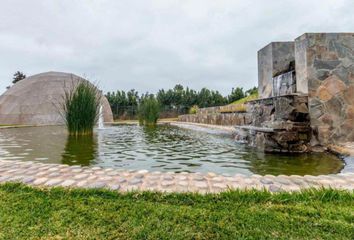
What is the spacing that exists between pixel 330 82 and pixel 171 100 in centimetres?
1877

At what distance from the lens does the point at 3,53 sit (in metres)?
13.6

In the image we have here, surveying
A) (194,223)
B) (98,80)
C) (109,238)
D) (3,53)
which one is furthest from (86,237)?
(3,53)

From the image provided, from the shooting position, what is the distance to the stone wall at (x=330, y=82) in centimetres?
382

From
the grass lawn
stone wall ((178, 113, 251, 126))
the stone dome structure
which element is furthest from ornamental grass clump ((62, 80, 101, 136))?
the stone dome structure

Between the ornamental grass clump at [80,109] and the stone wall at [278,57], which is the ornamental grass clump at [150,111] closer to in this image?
the ornamental grass clump at [80,109]

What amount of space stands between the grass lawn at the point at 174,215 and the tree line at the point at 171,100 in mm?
19733

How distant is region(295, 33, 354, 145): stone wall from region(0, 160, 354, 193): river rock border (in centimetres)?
205

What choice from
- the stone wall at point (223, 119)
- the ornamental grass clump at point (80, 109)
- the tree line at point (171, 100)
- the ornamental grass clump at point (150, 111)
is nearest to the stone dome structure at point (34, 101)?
the tree line at point (171, 100)

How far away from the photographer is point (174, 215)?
1351 millimetres

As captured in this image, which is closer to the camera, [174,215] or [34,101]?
[174,215]

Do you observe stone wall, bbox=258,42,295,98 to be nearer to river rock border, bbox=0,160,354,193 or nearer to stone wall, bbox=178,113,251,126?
stone wall, bbox=178,113,251,126

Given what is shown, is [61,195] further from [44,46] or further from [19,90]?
[19,90]

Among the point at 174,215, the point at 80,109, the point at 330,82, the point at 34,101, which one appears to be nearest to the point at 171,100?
the point at 34,101

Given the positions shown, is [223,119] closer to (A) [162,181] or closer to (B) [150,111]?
(B) [150,111]
